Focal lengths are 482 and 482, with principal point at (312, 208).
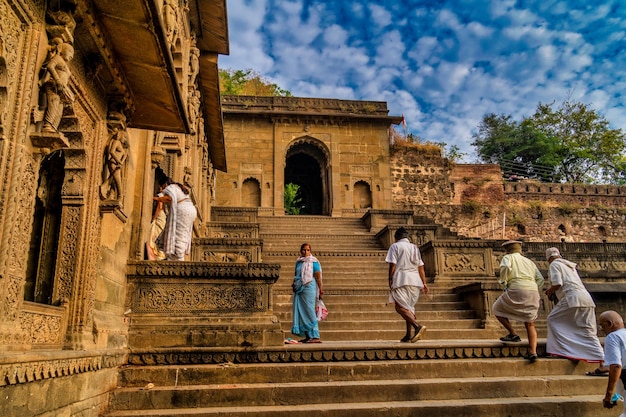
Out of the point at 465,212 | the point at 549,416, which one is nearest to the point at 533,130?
the point at 465,212

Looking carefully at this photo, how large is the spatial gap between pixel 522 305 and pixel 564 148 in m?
38.1

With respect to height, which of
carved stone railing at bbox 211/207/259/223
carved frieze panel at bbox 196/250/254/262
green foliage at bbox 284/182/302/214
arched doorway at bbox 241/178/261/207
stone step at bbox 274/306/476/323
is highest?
green foliage at bbox 284/182/302/214

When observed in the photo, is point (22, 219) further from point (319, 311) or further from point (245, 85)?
point (245, 85)

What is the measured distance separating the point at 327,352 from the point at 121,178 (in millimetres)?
3306

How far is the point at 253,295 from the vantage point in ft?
21.0

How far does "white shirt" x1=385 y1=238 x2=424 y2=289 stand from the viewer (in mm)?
7160

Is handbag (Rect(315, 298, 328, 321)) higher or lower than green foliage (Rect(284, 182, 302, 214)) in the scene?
lower

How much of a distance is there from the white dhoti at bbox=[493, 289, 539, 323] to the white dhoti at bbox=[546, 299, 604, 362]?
1.06 ft

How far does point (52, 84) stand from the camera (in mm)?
3756

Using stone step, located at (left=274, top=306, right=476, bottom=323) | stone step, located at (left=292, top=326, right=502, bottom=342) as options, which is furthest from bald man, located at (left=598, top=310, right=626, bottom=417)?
stone step, located at (left=274, top=306, right=476, bottom=323)

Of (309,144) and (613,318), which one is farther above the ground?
(309,144)

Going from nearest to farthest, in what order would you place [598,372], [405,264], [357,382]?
[357,382] < [598,372] < [405,264]

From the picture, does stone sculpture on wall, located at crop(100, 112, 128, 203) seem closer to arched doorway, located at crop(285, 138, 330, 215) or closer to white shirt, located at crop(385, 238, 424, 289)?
white shirt, located at crop(385, 238, 424, 289)

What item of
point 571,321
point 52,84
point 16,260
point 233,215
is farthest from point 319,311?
point 233,215
